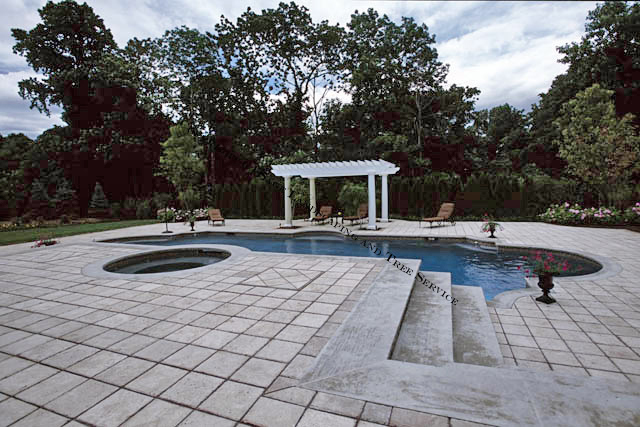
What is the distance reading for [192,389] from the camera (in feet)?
6.89

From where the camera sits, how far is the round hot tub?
700cm

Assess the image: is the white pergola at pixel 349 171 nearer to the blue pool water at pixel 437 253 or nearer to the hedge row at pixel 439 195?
the blue pool water at pixel 437 253

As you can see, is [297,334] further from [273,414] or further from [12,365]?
[12,365]

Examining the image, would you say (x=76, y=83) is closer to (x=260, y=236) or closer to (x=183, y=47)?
(x=183, y=47)

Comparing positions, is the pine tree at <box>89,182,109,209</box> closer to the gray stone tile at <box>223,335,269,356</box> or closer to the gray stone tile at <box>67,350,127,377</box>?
the gray stone tile at <box>67,350,127,377</box>

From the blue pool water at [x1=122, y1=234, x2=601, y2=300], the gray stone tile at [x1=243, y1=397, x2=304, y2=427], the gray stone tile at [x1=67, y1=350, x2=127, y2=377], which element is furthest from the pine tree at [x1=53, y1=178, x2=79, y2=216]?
the gray stone tile at [x1=243, y1=397, x2=304, y2=427]

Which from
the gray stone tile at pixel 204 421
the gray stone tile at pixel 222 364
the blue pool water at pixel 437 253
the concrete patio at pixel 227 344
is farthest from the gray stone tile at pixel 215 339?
the blue pool water at pixel 437 253

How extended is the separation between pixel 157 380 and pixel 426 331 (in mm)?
2282

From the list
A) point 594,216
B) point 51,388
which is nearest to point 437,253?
point 594,216

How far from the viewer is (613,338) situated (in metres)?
2.94

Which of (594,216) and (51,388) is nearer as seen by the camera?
(51,388)

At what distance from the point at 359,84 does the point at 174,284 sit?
17881mm

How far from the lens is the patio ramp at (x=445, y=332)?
2570 millimetres

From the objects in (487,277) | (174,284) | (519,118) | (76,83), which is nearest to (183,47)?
(76,83)
